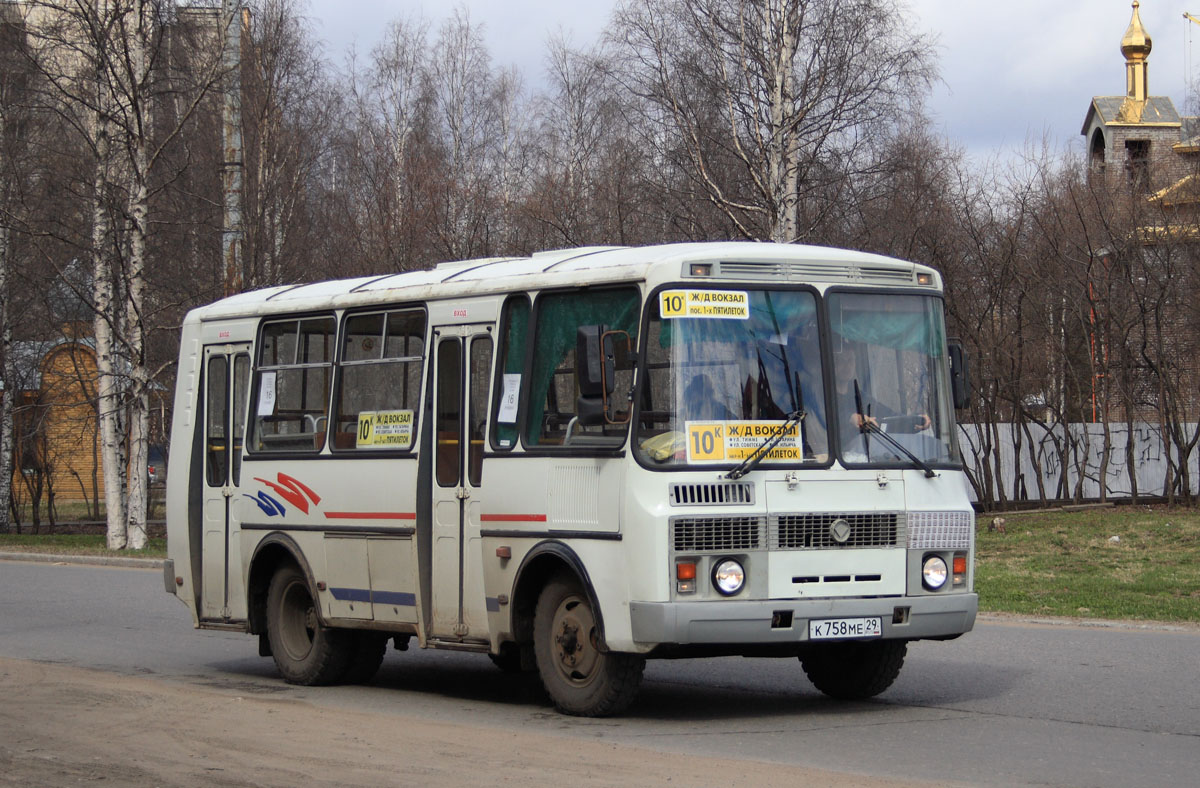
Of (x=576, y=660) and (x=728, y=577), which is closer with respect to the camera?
(x=728, y=577)

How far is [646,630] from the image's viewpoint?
9.52 meters

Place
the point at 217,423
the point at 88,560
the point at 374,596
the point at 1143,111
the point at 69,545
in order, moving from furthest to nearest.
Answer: the point at 1143,111
the point at 69,545
the point at 88,560
the point at 217,423
the point at 374,596

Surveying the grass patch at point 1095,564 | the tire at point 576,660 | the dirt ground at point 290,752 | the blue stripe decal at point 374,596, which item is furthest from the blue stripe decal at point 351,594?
the grass patch at point 1095,564

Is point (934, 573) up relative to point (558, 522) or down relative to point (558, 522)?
down

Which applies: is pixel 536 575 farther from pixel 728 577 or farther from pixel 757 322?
pixel 757 322

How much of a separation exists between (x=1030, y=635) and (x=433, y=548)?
6.10 m

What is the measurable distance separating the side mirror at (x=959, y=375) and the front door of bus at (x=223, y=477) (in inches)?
232

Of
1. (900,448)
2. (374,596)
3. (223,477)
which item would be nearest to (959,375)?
(900,448)

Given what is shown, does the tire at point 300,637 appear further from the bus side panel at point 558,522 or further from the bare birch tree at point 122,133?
the bare birch tree at point 122,133

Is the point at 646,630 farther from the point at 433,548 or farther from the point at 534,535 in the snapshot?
the point at 433,548

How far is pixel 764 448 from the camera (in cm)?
988

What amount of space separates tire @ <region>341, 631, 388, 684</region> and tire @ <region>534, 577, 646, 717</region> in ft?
8.37

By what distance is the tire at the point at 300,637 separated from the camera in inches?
499

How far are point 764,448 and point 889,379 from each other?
1.09 meters
